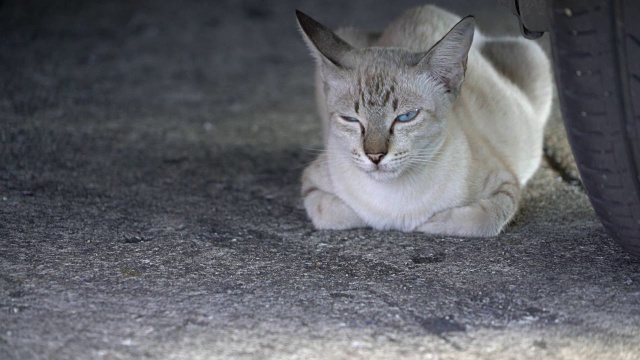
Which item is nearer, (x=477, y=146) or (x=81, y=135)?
(x=477, y=146)

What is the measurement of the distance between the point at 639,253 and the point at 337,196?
126 centimetres

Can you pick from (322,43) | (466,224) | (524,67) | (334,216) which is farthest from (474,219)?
(524,67)

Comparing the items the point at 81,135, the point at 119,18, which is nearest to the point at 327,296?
the point at 81,135

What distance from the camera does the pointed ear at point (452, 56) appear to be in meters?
3.11

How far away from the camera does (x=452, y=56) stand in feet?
10.5

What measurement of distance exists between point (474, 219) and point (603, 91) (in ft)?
3.34

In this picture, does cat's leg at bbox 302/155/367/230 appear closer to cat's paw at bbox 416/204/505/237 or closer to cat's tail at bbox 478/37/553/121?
cat's paw at bbox 416/204/505/237

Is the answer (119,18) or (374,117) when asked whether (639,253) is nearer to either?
(374,117)

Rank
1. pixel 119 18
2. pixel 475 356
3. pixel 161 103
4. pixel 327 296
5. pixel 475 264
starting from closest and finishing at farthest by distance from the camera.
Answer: pixel 475 356 → pixel 327 296 → pixel 475 264 → pixel 161 103 → pixel 119 18

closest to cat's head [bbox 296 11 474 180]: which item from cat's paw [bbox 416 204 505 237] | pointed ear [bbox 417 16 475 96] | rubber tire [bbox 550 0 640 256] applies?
pointed ear [bbox 417 16 475 96]

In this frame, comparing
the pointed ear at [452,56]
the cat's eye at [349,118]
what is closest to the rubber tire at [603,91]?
the pointed ear at [452,56]

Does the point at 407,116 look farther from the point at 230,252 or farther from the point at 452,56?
the point at 230,252

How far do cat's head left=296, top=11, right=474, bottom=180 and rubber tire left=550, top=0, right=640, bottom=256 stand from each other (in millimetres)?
718

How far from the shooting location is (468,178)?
3.45 m
